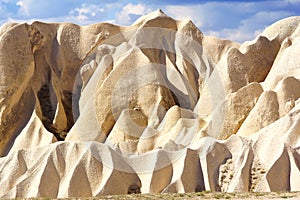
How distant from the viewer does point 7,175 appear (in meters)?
32.6

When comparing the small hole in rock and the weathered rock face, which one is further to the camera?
the small hole in rock

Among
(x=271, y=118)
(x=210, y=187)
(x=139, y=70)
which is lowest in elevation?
(x=210, y=187)

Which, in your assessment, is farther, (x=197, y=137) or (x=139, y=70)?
(x=139, y=70)

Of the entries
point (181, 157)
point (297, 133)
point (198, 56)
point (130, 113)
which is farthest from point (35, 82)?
point (297, 133)

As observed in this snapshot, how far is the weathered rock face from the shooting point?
30.6 meters

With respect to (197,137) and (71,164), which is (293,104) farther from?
(71,164)

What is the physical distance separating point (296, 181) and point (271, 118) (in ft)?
16.8

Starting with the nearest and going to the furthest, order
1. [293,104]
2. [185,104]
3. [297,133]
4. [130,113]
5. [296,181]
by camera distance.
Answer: [296,181] → [297,133] → [293,104] → [130,113] → [185,104]

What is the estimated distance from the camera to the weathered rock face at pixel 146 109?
3059 cm

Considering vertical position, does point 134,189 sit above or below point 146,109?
below

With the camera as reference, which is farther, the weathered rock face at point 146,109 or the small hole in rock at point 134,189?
the small hole in rock at point 134,189

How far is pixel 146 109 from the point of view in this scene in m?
39.7

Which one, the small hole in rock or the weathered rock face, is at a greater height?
the weathered rock face

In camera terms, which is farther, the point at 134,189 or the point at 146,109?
the point at 146,109
